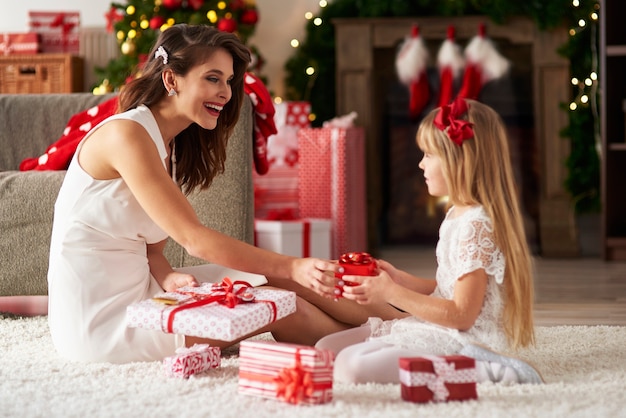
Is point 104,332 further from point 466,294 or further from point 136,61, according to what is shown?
point 136,61

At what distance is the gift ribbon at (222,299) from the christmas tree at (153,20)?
2696mm

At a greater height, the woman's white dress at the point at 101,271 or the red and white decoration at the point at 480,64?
the red and white decoration at the point at 480,64

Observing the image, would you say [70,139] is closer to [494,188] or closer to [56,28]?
[494,188]

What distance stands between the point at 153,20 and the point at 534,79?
77.5 inches

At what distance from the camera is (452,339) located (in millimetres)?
1854

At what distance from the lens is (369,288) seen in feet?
5.93

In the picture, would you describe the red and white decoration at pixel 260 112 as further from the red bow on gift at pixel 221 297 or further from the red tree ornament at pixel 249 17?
the red tree ornament at pixel 249 17

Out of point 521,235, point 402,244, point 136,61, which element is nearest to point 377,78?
point 402,244

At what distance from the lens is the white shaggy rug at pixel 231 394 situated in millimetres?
1587

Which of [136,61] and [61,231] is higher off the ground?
[136,61]

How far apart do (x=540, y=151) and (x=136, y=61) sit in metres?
2.17

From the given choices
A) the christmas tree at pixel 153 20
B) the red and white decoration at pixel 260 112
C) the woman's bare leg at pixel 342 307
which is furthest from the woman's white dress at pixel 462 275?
the christmas tree at pixel 153 20

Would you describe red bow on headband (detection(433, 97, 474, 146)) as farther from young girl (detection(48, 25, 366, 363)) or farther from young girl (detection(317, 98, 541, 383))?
young girl (detection(48, 25, 366, 363))

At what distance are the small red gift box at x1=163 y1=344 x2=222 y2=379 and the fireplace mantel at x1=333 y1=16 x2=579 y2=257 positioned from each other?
2806mm
